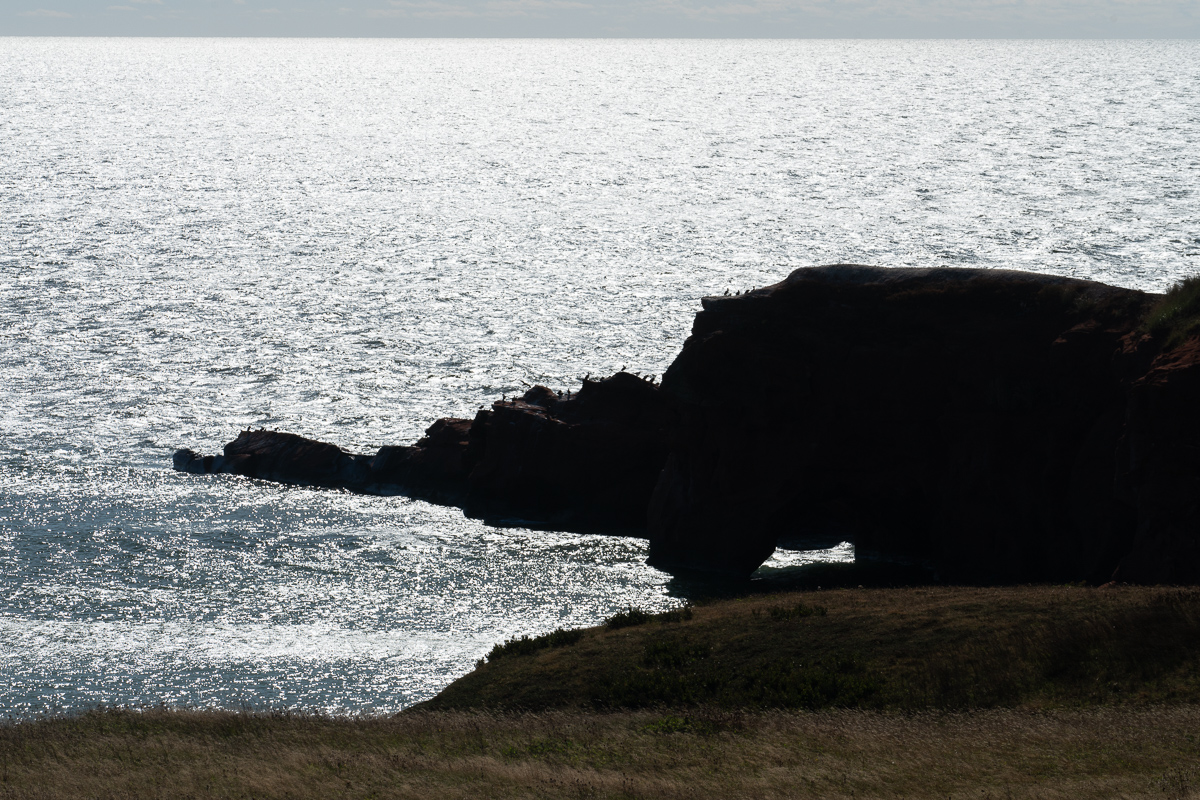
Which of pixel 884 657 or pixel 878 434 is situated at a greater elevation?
pixel 878 434

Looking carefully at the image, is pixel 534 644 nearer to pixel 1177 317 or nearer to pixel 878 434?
pixel 878 434

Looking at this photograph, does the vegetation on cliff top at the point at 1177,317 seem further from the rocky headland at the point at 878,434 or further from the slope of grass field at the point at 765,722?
the slope of grass field at the point at 765,722

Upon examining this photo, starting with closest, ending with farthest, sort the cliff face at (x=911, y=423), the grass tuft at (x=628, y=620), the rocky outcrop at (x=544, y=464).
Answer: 1. the grass tuft at (x=628, y=620)
2. the cliff face at (x=911, y=423)
3. the rocky outcrop at (x=544, y=464)

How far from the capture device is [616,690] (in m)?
31.1

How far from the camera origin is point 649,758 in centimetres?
2353

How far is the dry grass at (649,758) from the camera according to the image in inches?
821

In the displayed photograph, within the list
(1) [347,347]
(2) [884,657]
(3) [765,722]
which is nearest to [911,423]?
(2) [884,657]

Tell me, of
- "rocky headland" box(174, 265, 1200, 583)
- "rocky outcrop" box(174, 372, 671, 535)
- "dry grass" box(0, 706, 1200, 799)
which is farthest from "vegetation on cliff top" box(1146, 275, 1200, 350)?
"rocky outcrop" box(174, 372, 671, 535)

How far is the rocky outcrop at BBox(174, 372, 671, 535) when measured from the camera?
58438 millimetres

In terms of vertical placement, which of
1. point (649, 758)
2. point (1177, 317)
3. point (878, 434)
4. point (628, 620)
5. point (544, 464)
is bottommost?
point (544, 464)

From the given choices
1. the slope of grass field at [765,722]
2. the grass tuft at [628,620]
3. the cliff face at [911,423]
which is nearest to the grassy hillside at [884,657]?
the slope of grass field at [765,722]

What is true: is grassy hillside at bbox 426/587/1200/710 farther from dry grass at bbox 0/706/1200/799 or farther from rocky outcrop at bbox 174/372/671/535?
rocky outcrop at bbox 174/372/671/535

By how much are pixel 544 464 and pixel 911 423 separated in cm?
1915

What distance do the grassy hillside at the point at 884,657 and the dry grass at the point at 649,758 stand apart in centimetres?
187
